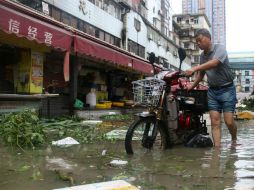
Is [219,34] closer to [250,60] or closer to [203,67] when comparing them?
[250,60]

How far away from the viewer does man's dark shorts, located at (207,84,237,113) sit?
245 inches

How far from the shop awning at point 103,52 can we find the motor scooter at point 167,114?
19.5ft

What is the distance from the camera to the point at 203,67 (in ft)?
19.4

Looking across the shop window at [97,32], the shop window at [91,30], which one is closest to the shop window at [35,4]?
the shop window at [91,30]

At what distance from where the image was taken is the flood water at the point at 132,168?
11.9ft

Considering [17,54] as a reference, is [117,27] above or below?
above

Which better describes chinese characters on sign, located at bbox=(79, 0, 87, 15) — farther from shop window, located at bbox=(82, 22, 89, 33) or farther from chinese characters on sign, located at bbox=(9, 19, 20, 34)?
chinese characters on sign, located at bbox=(9, 19, 20, 34)

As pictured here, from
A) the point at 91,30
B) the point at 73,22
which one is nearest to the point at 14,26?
the point at 73,22

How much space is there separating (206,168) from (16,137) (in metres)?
2.97

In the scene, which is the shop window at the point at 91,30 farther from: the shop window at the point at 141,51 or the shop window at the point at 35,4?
the shop window at the point at 141,51

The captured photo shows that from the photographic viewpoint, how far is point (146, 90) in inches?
213

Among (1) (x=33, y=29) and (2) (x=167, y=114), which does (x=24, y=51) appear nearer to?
(1) (x=33, y=29)

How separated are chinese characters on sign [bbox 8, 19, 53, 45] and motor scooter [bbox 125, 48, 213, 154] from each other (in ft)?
14.4

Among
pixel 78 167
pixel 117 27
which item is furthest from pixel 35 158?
pixel 117 27
